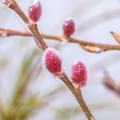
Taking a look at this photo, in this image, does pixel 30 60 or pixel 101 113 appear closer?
pixel 30 60

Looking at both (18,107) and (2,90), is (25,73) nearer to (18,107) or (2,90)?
(18,107)

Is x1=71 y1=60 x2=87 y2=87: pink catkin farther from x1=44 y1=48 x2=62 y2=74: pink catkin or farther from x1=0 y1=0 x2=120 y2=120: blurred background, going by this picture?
x1=0 y1=0 x2=120 y2=120: blurred background

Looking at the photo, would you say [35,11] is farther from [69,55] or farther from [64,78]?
[69,55]

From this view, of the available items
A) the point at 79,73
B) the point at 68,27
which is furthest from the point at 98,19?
the point at 79,73

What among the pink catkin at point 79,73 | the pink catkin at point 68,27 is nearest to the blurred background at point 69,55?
the pink catkin at point 68,27

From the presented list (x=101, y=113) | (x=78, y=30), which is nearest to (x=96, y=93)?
(x=101, y=113)
